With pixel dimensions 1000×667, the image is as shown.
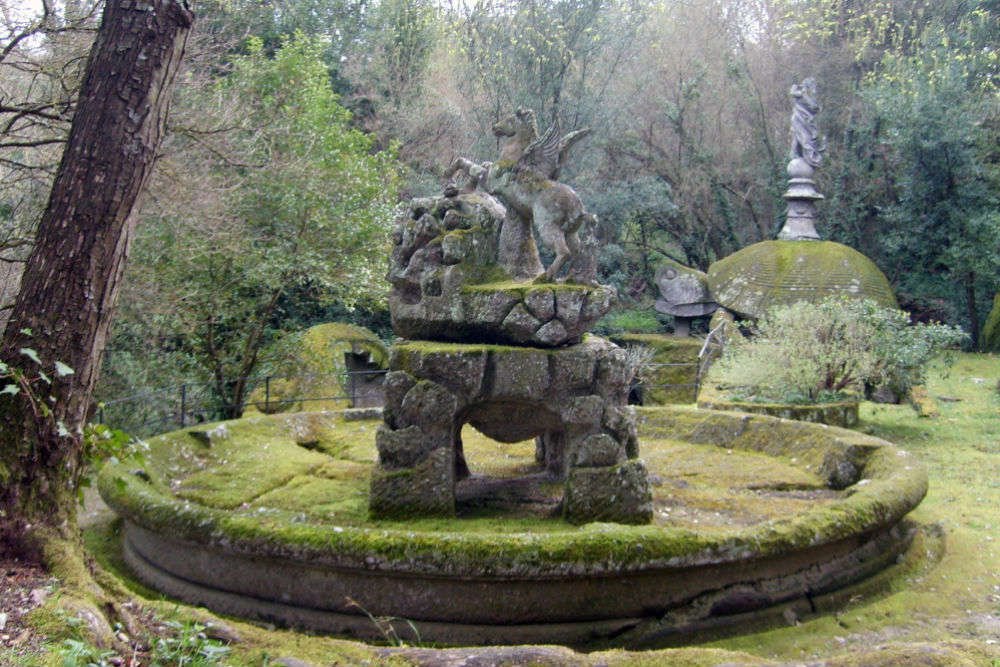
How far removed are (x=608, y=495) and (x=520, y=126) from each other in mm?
3170

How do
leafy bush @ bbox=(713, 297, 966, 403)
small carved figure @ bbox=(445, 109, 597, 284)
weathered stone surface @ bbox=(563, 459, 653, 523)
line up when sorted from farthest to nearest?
leafy bush @ bbox=(713, 297, 966, 403) < small carved figure @ bbox=(445, 109, 597, 284) < weathered stone surface @ bbox=(563, 459, 653, 523)

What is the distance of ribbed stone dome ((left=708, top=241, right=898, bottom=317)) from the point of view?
60.2 ft

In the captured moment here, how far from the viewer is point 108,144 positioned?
335 centimetres

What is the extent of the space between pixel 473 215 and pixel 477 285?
696 mm

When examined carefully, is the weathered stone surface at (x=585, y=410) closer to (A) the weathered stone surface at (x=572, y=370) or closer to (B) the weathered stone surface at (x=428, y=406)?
(A) the weathered stone surface at (x=572, y=370)

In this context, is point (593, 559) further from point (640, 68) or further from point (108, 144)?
point (640, 68)

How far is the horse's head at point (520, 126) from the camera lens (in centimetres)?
699

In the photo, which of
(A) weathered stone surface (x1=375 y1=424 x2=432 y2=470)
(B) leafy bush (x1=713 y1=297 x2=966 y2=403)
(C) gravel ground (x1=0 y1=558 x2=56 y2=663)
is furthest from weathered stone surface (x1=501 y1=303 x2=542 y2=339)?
(B) leafy bush (x1=713 y1=297 x2=966 y2=403)

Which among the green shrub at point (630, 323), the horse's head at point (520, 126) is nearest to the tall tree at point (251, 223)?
the horse's head at point (520, 126)

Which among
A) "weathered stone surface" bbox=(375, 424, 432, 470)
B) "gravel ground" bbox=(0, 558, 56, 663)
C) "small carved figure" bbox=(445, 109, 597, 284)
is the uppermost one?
"small carved figure" bbox=(445, 109, 597, 284)

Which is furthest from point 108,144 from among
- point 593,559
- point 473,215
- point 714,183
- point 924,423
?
point 714,183

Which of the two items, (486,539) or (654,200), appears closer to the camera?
(486,539)

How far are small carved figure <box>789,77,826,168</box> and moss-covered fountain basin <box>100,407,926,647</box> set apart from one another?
Result: 15.2m

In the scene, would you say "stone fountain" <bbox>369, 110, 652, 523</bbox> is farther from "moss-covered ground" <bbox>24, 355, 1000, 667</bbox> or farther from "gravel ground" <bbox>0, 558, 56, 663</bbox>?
"gravel ground" <bbox>0, 558, 56, 663</bbox>
